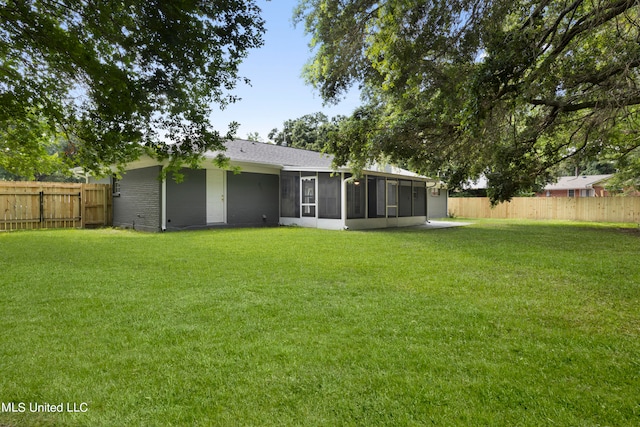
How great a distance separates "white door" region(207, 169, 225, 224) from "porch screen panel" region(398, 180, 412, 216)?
7708 mm

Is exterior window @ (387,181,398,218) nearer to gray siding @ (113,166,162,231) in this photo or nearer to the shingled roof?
the shingled roof

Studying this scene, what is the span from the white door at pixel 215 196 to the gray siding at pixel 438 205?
1386 cm

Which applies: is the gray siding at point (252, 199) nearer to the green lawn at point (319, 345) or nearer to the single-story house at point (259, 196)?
the single-story house at point (259, 196)

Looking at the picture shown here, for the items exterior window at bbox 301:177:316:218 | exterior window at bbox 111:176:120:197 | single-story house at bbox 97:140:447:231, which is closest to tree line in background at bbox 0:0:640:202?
single-story house at bbox 97:140:447:231

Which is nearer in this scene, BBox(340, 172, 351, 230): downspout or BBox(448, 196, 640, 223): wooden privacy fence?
BBox(340, 172, 351, 230): downspout

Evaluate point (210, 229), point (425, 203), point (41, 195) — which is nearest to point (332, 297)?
point (210, 229)

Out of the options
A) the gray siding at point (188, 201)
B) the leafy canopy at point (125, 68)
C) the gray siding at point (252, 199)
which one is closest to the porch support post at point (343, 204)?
the gray siding at point (252, 199)

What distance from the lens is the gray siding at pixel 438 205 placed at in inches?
907

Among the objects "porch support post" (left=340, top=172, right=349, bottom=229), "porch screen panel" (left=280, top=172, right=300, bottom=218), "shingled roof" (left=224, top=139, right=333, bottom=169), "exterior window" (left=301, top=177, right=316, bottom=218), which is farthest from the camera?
"porch screen panel" (left=280, top=172, right=300, bottom=218)

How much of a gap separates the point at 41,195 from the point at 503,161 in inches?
601

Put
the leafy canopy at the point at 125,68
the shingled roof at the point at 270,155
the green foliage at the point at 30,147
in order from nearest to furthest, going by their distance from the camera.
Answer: the leafy canopy at the point at 125,68 → the green foliage at the point at 30,147 → the shingled roof at the point at 270,155

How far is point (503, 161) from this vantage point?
29.6ft

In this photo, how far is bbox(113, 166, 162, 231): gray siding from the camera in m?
12.6

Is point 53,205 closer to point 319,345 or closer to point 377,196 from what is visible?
point 377,196
